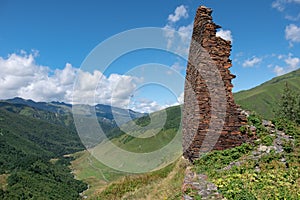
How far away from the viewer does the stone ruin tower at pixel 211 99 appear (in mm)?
15203

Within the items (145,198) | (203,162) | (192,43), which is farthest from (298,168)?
(192,43)

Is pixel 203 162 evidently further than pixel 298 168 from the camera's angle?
Yes

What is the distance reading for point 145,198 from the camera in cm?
1477

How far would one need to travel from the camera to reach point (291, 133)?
15062 mm

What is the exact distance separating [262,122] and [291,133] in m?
1.66

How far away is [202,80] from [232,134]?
141 inches

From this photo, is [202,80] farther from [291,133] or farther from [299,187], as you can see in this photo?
[299,187]

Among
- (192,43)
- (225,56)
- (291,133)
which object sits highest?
(192,43)

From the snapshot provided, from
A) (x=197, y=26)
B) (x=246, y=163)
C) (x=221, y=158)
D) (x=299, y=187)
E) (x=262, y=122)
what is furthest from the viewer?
(x=197, y=26)

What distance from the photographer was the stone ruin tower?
1520 cm

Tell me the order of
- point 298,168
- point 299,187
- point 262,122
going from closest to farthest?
point 299,187 < point 298,168 < point 262,122

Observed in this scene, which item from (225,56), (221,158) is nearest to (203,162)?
(221,158)

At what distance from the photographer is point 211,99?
50.5ft

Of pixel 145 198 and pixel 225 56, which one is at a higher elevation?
pixel 225 56
